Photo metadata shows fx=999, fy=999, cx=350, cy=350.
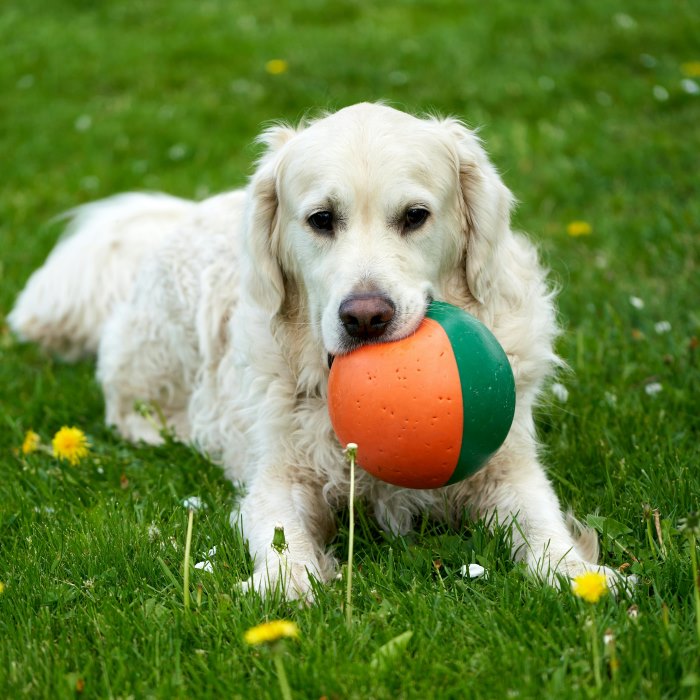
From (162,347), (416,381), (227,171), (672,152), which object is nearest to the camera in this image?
(416,381)

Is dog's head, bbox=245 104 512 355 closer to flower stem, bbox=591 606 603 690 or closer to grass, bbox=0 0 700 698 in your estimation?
grass, bbox=0 0 700 698

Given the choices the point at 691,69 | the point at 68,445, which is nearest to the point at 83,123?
the point at 691,69

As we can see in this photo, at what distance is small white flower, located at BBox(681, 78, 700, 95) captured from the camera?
6931 mm

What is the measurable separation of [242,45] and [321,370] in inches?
277

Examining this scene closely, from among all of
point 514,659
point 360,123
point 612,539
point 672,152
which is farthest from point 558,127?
point 514,659

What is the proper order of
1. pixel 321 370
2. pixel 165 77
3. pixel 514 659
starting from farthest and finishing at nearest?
pixel 165 77
pixel 321 370
pixel 514 659

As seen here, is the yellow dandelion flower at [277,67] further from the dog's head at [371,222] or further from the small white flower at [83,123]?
the dog's head at [371,222]

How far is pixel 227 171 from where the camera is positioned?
745 centimetres

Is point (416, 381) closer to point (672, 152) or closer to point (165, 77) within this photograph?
point (672, 152)

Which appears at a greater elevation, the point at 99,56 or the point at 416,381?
the point at 416,381

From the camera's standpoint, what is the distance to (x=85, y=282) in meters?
5.51

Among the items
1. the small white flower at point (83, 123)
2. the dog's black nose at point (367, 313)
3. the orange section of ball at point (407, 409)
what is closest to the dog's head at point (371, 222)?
the dog's black nose at point (367, 313)

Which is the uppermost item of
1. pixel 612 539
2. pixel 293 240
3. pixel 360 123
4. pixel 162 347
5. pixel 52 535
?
pixel 360 123

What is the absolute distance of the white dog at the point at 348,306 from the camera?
3.00m
